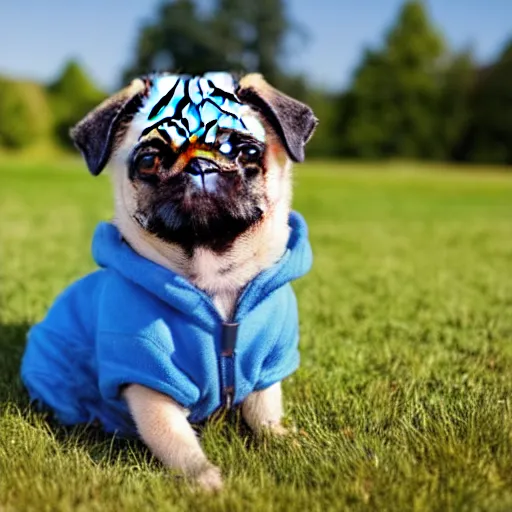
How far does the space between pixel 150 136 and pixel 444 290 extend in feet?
15.2

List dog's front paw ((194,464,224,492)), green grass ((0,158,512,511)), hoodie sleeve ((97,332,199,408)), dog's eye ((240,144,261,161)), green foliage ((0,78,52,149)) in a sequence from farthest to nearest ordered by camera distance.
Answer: green foliage ((0,78,52,149))
hoodie sleeve ((97,332,199,408))
dog's eye ((240,144,261,161))
dog's front paw ((194,464,224,492))
green grass ((0,158,512,511))

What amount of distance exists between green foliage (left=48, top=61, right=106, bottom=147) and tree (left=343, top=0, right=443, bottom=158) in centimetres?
2560

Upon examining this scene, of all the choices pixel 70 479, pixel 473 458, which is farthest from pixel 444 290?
pixel 70 479

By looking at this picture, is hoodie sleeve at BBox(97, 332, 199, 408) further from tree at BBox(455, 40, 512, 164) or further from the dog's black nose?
tree at BBox(455, 40, 512, 164)

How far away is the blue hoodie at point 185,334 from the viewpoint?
9.98 feet

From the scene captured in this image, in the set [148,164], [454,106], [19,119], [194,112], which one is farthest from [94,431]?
[19,119]

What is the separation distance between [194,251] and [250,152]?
494 millimetres

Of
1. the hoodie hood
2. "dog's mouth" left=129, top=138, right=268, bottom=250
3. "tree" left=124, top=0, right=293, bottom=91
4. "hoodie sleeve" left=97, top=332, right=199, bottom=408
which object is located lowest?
"hoodie sleeve" left=97, top=332, right=199, bottom=408

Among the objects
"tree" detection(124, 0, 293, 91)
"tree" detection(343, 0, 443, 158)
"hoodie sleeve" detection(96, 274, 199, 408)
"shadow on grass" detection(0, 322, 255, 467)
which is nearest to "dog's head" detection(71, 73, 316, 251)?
"hoodie sleeve" detection(96, 274, 199, 408)

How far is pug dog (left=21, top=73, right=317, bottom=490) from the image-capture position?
9.36 feet

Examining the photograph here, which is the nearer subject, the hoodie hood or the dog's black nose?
the dog's black nose

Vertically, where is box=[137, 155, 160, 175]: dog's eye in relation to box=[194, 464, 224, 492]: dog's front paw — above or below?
above

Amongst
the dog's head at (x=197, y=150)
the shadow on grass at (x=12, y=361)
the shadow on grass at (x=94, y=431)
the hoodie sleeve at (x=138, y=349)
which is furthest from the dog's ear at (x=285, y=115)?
the shadow on grass at (x=12, y=361)

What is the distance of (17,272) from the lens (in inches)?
297
